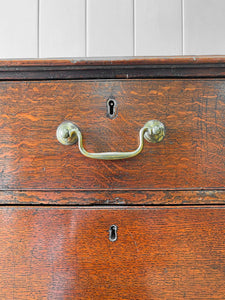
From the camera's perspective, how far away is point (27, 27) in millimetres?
878

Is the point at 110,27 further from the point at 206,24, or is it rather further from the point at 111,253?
the point at 111,253

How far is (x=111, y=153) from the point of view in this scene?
1.16ft

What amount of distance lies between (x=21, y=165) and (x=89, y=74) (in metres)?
0.17

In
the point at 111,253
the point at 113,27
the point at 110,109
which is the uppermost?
the point at 113,27

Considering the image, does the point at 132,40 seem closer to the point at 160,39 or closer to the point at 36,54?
the point at 160,39

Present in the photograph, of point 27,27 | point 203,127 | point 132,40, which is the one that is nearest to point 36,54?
point 27,27

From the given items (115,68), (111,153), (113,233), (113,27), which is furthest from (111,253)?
(113,27)

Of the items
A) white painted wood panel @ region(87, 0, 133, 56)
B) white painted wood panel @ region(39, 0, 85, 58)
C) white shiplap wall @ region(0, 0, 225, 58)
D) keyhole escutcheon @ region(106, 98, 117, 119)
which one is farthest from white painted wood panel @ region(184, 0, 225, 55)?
keyhole escutcheon @ region(106, 98, 117, 119)

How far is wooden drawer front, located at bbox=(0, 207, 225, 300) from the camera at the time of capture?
0.37m

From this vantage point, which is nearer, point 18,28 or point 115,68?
point 115,68

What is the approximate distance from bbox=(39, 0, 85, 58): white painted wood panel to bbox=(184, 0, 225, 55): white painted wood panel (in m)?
0.36

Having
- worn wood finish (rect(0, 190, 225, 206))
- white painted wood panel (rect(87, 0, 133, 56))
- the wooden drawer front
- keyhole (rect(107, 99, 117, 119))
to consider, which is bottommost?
the wooden drawer front

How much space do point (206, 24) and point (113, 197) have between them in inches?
30.1

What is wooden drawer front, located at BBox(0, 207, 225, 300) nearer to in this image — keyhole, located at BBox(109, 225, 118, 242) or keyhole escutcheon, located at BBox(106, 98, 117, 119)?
keyhole, located at BBox(109, 225, 118, 242)
